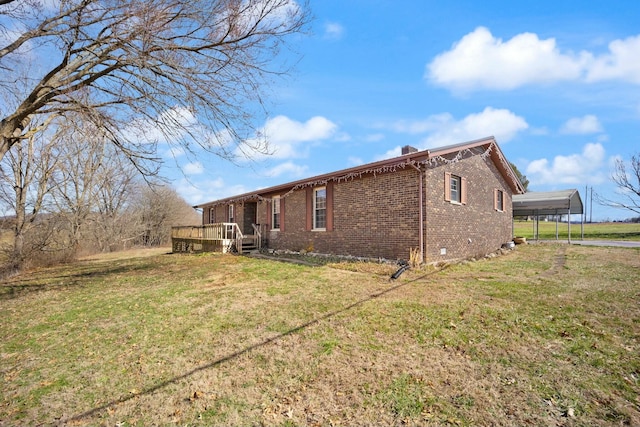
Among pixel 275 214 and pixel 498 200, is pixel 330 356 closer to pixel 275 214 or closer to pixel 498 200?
pixel 275 214

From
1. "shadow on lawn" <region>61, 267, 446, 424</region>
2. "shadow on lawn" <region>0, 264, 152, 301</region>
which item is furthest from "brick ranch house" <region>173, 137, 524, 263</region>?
"shadow on lawn" <region>0, 264, 152, 301</region>

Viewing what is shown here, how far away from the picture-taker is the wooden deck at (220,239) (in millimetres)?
Result: 15906

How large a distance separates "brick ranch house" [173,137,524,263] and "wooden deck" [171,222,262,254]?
0.10 metres

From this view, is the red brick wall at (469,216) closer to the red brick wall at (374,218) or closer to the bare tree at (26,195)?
the red brick wall at (374,218)

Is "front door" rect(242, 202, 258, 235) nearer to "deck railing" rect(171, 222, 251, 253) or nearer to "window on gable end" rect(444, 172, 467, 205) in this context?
"deck railing" rect(171, 222, 251, 253)

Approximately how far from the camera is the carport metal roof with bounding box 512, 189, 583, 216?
1911 cm

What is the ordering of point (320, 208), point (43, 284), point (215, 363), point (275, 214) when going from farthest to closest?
point (275, 214) → point (320, 208) → point (43, 284) → point (215, 363)

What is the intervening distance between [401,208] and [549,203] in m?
14.6

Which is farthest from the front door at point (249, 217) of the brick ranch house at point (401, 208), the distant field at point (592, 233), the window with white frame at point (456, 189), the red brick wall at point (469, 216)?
the distant field at point (592, 233)

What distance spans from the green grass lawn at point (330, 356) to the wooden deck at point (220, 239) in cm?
851

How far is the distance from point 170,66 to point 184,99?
59 centimetres

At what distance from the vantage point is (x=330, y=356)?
3.88 m

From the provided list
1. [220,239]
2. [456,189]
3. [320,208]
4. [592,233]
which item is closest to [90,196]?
[220,239]

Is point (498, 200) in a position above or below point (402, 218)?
above
